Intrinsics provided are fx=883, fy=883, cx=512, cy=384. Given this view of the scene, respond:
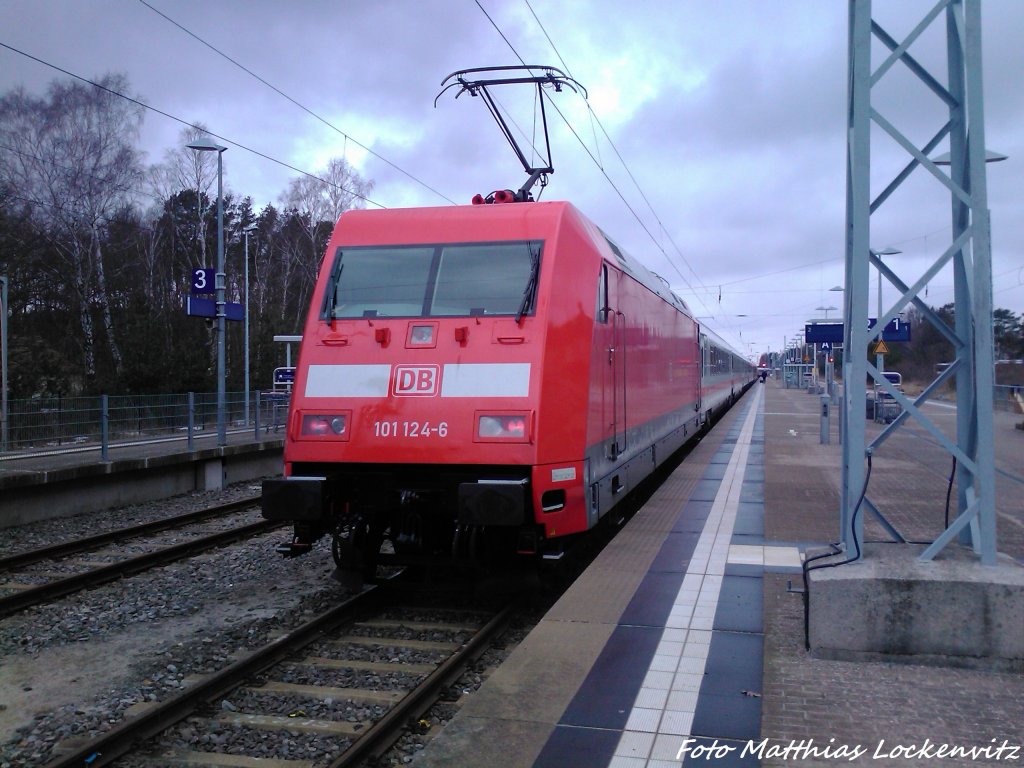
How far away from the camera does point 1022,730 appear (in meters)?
3.81

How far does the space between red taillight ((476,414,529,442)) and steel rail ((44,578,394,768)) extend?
1.89 m

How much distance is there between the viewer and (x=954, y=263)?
17.3 feet

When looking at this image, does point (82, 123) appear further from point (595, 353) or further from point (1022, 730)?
point (1022, 730)

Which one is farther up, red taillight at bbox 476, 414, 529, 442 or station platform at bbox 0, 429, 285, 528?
red taillight at bbox 476, 414, 529, 442

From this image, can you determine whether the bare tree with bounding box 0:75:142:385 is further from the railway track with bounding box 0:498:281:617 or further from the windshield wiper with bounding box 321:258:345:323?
→ the windshield wiper with bounding box 321:258:345:323

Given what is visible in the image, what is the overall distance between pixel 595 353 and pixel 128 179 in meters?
28.9

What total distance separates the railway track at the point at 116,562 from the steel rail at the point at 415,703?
417 cm

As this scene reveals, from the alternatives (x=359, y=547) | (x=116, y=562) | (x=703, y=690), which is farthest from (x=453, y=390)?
(x=116, y=562)

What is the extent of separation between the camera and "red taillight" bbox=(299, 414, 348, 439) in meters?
6.83

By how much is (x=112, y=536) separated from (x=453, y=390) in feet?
20.9

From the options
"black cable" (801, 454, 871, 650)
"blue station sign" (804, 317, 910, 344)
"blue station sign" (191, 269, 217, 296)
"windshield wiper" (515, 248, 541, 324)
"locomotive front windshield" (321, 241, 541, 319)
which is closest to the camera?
"black cable" (801, 454, 871, 650)

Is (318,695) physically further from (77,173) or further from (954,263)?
(77,173)

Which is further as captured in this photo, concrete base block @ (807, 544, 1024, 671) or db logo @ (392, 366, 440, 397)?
db logo @ (392, 366, 440, 397)

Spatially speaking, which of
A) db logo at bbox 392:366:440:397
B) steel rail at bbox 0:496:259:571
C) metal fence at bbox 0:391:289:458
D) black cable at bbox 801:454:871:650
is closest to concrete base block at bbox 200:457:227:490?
metal fence at bbox 0:391:289:458
